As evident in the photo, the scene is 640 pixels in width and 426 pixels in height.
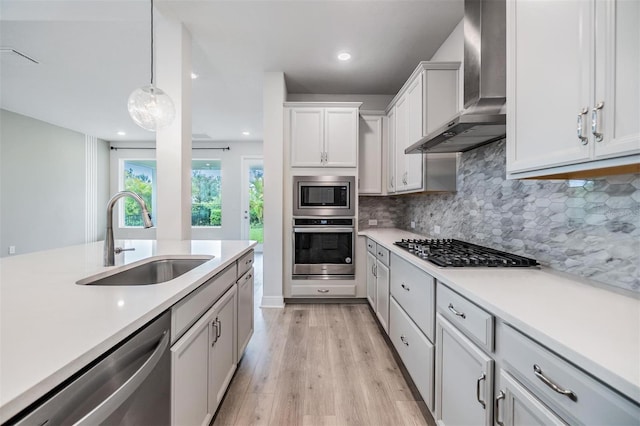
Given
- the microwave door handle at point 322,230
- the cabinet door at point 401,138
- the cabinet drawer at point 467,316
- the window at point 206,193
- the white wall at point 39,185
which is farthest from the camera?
the window at point 206,193

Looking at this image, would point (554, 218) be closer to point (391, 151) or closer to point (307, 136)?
point (391, 151)

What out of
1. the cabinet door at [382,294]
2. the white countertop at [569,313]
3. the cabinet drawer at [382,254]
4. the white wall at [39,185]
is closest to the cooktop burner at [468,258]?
the white countertop at [569,313]

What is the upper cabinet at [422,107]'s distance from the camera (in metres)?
2.30

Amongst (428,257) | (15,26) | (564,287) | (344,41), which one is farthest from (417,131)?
(15,26)

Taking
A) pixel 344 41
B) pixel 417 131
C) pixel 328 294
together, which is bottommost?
pixel 328 294

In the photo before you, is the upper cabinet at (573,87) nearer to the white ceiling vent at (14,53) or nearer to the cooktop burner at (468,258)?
the cooktop burner at (468,258)

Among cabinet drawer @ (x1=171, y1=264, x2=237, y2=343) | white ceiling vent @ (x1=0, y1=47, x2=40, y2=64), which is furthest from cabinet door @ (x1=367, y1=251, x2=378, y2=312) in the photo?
white ceiling vent @ (x1=0, y1=47, x2=40, y2=64)

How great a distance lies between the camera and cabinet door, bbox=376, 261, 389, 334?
238cm

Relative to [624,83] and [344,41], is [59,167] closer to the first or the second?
[344,41]

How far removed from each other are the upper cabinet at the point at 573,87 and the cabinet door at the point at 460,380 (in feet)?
2.48

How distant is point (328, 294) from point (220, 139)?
205 inches

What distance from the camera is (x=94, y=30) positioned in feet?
8.47

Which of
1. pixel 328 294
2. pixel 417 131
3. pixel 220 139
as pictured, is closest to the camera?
pixel 417 131

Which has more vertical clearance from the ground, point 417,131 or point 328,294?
point 417,131
